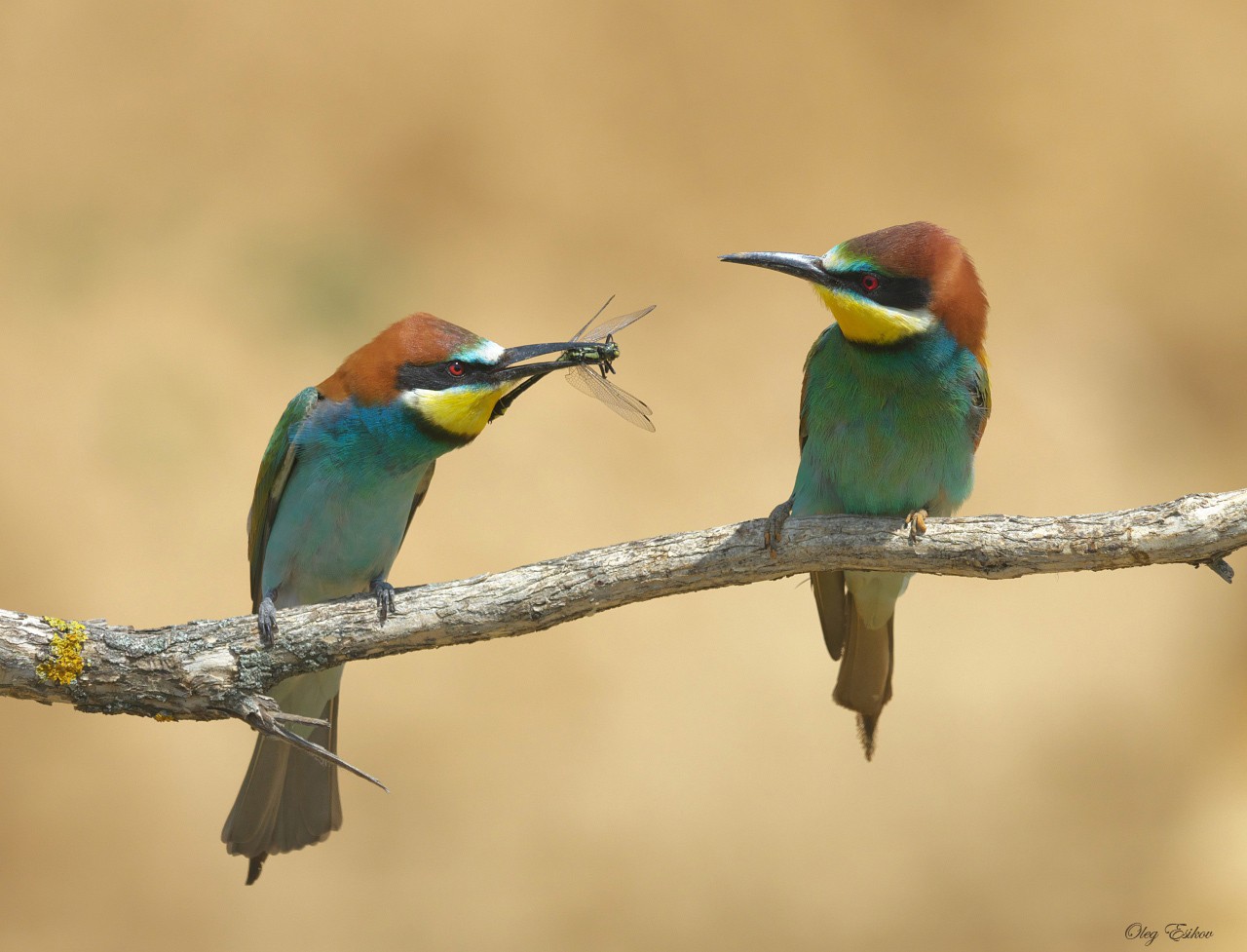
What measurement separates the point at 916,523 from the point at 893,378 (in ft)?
0.97

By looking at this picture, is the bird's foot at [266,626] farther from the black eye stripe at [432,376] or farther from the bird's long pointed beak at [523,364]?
the bird's long pointed beak at [523,364]

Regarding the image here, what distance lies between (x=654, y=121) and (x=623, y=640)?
247cm

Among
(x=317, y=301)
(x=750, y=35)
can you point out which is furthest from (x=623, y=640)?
(x=750, y=35)

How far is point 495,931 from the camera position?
4344 millimetres

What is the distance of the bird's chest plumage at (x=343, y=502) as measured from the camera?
7.79 feet

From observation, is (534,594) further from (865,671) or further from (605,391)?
(865,671)

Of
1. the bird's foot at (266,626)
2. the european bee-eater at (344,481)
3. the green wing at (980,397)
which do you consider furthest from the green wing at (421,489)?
the green wing at (980,397)

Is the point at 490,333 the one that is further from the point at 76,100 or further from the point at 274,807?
the point at 274,807

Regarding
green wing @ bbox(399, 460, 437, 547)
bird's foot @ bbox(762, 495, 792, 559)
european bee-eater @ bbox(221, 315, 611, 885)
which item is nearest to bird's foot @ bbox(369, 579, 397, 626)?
european bee-eater @ bbox(221, 315, 611, 885)

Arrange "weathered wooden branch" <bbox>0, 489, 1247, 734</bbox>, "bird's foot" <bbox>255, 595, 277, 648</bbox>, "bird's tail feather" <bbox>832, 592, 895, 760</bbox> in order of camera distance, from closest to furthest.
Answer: "weathered wooden branch" <bbox>0, 489, 1247, 734</bbox>
"bird's foot" <bbox>255, 595, 277, 648</bbox>
"bird's tail feather" <bbox>832, 592, 895, 760</bbox>

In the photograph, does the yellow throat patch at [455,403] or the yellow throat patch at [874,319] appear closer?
the yellow throat patch at [874,319]

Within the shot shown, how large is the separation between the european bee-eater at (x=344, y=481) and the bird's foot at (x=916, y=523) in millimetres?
717

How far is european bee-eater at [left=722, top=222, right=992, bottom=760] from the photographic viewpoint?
7.31 ft

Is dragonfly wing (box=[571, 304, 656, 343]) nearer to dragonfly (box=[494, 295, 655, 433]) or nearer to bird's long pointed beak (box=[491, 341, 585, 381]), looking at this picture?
dragonfly (box=[494, 295, 655, 433])
